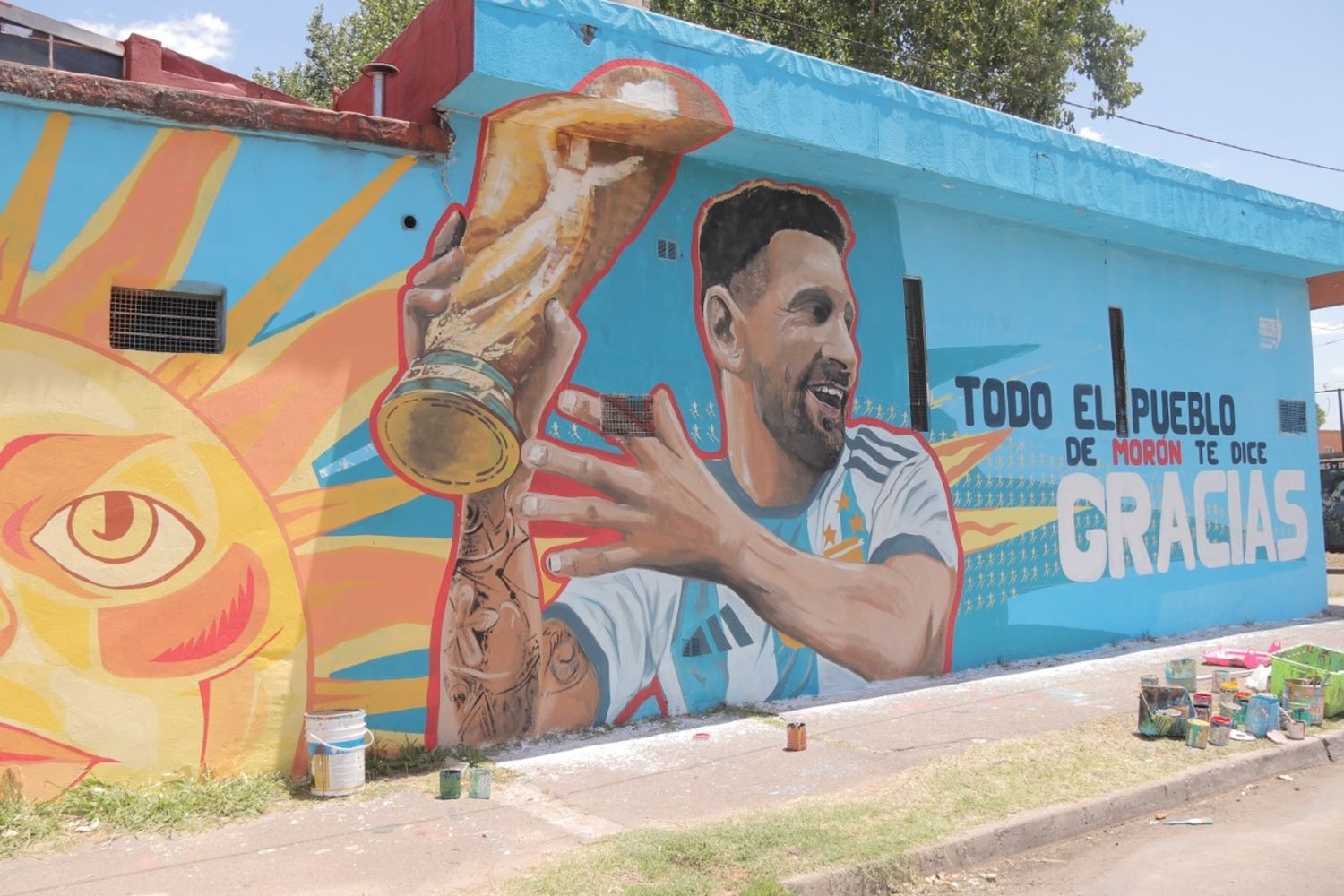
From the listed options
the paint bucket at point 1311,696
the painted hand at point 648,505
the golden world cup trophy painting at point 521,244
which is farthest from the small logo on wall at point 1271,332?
the golden world cup trophy painting at point 521,244

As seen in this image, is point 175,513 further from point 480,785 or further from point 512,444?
point 480,785

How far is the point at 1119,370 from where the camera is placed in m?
11.8

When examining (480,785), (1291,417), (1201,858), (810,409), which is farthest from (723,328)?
(1291,417)

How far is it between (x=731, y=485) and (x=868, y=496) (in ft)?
5.11

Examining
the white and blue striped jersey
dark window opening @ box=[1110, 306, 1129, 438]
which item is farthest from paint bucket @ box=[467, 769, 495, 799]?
dark window opening @ box=[1110, 306, 1129, 438]

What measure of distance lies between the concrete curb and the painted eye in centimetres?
404

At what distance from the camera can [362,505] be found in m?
6.88

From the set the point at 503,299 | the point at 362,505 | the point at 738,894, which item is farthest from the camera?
the point at 503,299

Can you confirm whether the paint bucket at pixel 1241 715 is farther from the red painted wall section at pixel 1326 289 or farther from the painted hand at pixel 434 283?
the red painted wall section at pixel 1326 289

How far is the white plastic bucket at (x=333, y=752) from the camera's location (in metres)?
6.19

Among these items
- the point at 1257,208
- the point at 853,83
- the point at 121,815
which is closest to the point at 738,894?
the point at 121,815

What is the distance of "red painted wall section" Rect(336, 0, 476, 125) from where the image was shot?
269 inches

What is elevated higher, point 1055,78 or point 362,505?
point 1055,78

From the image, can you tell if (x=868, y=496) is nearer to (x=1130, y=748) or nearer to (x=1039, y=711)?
(x=1039, y=711)
